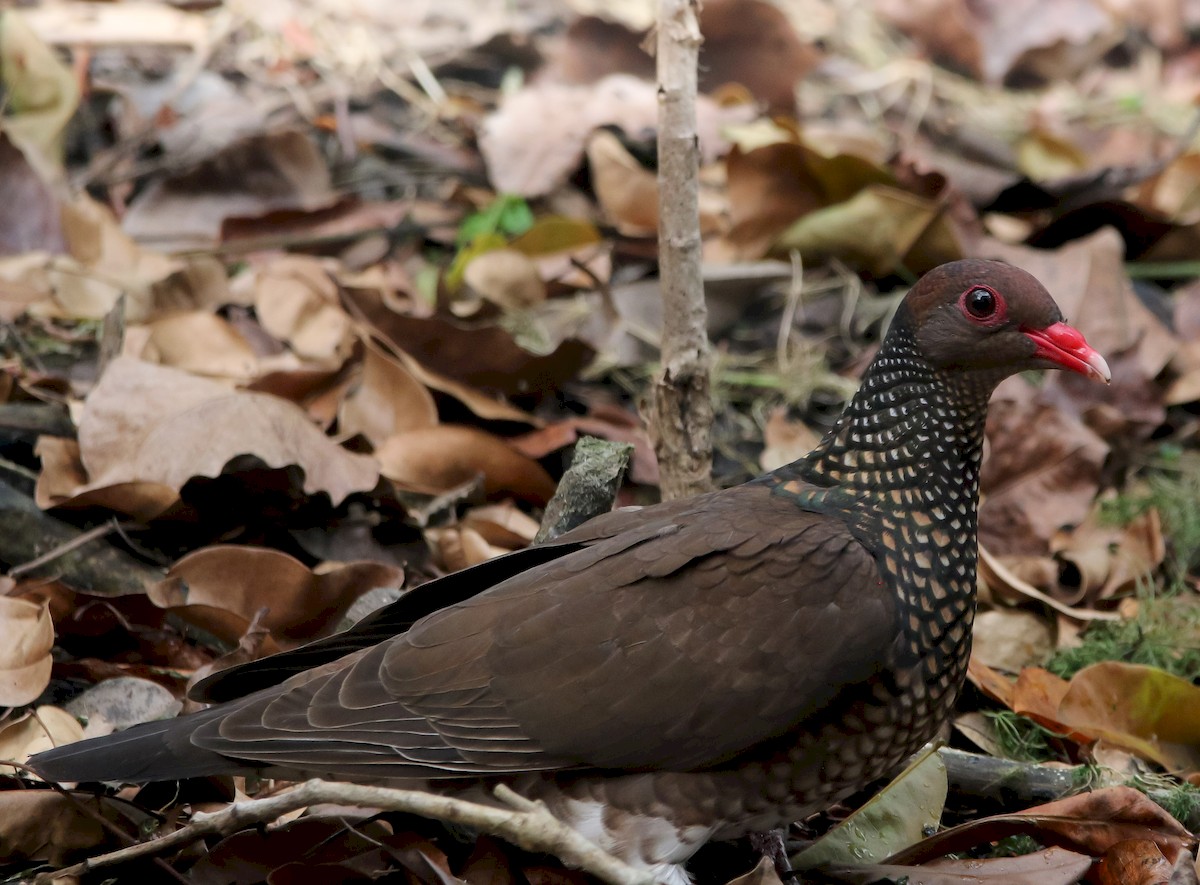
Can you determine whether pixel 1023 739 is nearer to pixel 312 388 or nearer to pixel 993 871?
pixel 993 871

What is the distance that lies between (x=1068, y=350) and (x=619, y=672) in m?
1.09

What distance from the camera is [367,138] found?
546cm

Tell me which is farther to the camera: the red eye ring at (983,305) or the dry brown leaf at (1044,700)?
the dry brown leaf at (1044,700)

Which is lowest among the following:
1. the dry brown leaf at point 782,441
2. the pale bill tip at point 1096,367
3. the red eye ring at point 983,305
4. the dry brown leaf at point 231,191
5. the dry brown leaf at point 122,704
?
the dry brown leaf at point 122,704

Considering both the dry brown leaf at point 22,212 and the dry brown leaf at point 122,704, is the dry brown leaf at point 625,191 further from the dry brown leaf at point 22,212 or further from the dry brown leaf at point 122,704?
the dry brown leaf at point 122,704

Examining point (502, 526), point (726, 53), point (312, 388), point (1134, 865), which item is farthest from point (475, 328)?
point (726, 53)

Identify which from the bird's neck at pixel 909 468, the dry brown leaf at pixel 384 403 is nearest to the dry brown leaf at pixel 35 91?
the dry brown leaf at pixel 384 403

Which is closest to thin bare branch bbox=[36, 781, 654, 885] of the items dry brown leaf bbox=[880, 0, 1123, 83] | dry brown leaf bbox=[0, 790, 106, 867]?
dry brown leaf bbox=[0, 790, 106, 867]

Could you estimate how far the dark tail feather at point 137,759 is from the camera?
8.84 feet

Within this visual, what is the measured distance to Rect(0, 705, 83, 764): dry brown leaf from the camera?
119 inches

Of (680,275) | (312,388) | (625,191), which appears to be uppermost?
(680,275)

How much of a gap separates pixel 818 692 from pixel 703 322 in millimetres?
1041

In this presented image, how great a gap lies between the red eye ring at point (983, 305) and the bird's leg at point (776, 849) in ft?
3.60

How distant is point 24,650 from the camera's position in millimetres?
3111
